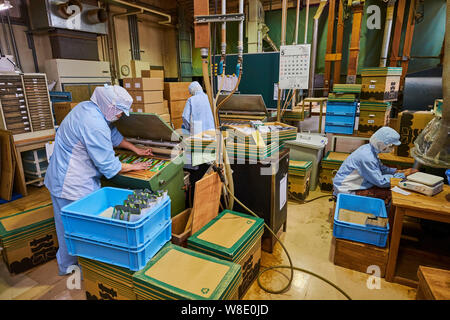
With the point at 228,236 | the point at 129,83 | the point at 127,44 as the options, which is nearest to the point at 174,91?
the point at 129,83

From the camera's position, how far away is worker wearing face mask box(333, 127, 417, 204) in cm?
271

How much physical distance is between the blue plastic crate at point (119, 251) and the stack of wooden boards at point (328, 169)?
282cm

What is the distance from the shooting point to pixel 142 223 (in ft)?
5.03

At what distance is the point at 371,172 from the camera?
273 centimetres

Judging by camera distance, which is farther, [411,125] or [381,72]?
[381,72]

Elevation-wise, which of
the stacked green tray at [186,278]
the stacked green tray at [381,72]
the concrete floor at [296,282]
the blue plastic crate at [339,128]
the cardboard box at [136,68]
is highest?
the cardboard box at [136,68]

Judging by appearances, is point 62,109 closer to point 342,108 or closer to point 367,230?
point 342,108

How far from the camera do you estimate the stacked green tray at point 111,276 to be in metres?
1.65

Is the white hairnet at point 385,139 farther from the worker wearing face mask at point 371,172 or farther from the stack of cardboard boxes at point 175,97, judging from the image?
the stack of cardboard boxes at point 175,97

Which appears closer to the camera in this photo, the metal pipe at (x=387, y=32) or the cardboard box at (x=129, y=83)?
the cardboard box at (x=129, y=83)

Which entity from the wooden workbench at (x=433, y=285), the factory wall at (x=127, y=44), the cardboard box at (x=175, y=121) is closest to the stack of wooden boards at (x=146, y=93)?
the cardboard box at (x=175, y=121)

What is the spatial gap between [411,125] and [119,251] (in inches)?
125

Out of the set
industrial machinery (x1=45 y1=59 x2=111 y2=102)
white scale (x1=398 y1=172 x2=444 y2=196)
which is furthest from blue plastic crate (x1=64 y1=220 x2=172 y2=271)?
industrial machinery (x1=45 y1=59 x2=111 y2=102)

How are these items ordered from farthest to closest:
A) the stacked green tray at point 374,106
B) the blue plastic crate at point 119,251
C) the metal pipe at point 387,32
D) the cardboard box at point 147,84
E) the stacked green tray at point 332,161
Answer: the metal pipe at point 387,32 < the cardboard box at point 147,84 < the stacked green tray at point 332,161 < the stacked green tray at point 374,106 < the blue plastic crate at point 119,251
